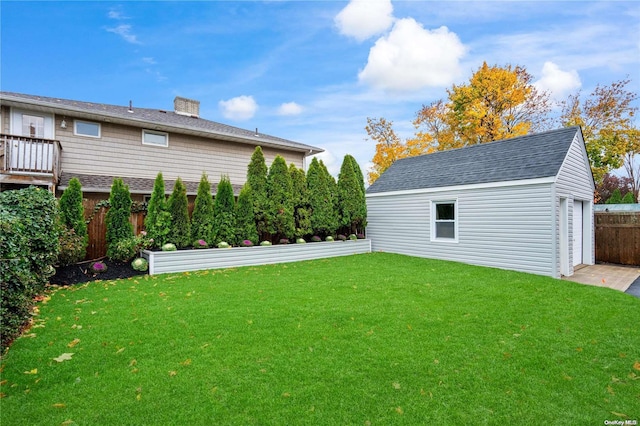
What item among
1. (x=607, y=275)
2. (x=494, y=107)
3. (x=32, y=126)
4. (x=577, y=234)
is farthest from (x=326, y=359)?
(x=494, y=107)

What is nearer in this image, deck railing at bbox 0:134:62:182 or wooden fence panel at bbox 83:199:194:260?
wooden fence panel at bbox 83:199:194:260

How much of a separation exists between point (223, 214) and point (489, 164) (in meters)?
8.53

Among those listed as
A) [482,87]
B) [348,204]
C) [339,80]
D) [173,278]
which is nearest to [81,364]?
[173,278]

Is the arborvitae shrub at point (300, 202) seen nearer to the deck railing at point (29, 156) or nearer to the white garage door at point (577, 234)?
the deck railing at point (29, 156)

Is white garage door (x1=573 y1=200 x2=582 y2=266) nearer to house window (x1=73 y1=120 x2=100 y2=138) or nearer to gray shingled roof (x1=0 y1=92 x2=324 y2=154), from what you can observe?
gray shingled roof (x1=0 y1=92 x2=324 y2=154)

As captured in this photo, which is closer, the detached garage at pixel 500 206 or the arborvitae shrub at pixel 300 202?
the detached garage at pixel 500 206

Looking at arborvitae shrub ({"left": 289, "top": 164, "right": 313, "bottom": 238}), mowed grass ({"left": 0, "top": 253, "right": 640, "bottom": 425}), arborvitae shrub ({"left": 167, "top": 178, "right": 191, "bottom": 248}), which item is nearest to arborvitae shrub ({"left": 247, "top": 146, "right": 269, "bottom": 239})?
arborvitae shrub ({"left": 289, "top": 164, "right": 313, "bottom": 238})

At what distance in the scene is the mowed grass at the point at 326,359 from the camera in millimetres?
2438

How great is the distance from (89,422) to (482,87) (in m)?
22.8

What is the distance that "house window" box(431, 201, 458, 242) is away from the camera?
401 inches

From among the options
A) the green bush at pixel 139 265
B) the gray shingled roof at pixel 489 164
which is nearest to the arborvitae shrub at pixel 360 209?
the gray shingled roof at pixel 489 164

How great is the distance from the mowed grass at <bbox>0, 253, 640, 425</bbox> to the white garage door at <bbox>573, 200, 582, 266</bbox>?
5075 mm

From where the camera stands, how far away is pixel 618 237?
34.8 ft

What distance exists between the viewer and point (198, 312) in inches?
187
